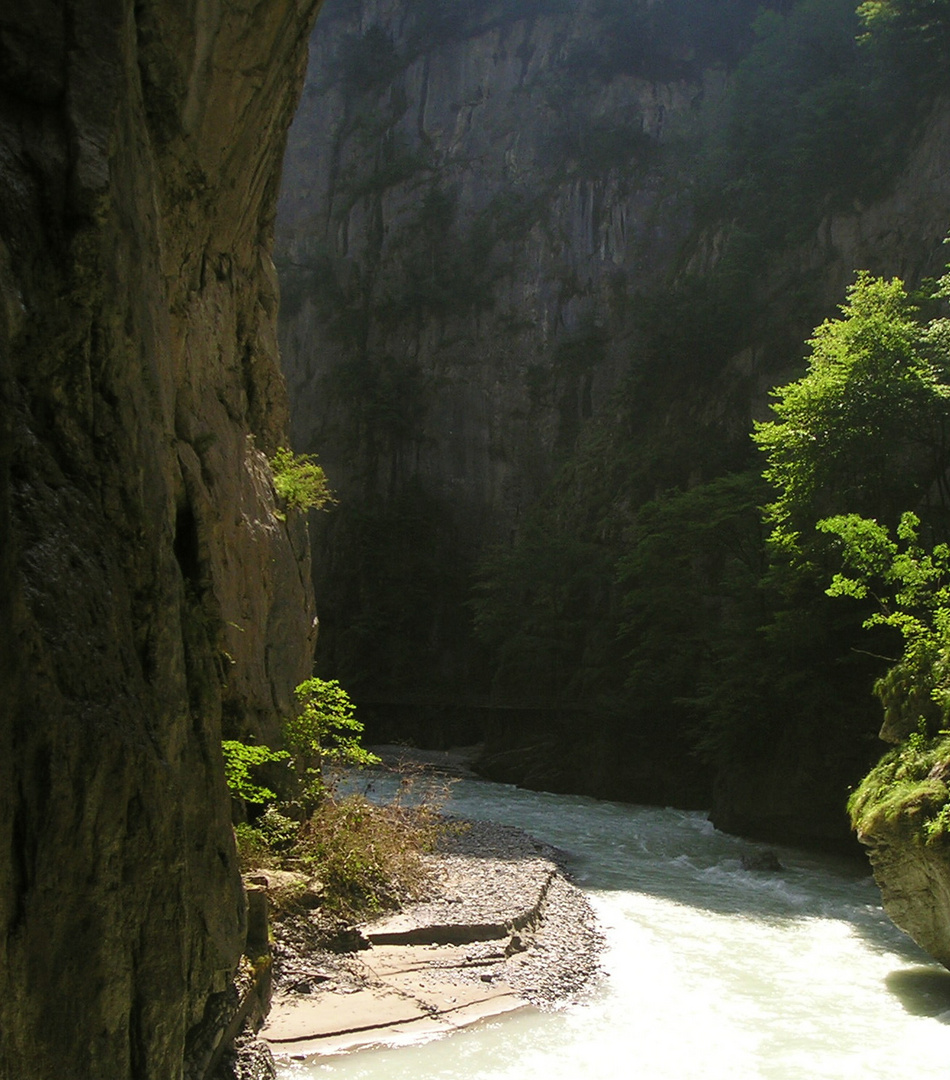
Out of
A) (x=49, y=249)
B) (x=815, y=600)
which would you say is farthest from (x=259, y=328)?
(x=815, y=600)

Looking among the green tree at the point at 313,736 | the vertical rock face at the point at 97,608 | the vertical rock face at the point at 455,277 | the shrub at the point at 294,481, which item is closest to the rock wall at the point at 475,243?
the vertical rock face at the point at 455,277

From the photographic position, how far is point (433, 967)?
9922mm

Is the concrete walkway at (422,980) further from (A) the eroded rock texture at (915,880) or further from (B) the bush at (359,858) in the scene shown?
(A) the eroded rock texture at (915,880)

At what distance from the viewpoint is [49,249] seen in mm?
5012

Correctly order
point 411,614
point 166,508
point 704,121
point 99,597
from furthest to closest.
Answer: point 704,121
point 411,614
point 166,508
point 99,597

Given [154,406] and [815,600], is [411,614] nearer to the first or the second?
[815,600]

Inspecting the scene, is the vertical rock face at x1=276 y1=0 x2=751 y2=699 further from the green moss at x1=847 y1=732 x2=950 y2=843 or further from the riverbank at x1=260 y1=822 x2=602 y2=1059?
the green moss at x1=847 y1=732 x2=950 y2=843

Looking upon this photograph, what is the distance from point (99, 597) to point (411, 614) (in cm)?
3491

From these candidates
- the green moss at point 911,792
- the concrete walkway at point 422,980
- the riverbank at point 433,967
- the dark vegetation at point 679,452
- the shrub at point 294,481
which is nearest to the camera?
the concrete walkway at point 422,980

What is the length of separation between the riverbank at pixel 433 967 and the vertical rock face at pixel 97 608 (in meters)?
2.52

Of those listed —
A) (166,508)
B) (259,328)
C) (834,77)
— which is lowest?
(166,508)

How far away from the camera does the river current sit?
802 centimetres

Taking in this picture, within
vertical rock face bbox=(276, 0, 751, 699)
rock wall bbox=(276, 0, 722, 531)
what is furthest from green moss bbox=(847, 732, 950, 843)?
rock wall bbox=(276, 0, 722, 531)

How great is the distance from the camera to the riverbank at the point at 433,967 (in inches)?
336
